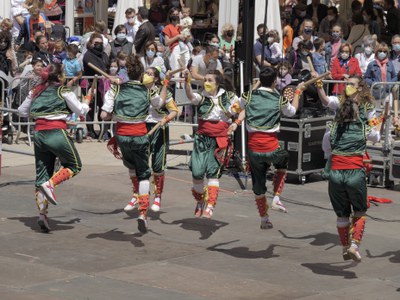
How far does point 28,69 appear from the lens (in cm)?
1977

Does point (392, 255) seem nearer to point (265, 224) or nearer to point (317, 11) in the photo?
point (265, 224)

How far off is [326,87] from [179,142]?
2752mm

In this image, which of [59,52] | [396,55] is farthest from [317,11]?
[59,52]

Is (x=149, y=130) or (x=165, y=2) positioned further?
(x=165, y=2)

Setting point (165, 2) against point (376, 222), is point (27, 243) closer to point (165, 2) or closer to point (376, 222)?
point (376, 222)

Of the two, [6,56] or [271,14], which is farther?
[271,14]

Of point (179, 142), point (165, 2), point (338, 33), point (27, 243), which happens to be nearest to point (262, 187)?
point (27, 243)

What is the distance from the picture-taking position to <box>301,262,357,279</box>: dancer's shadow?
1159cm

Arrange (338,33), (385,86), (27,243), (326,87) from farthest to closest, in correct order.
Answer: (338,33) → (326,87) → (385,86) → (27,243)

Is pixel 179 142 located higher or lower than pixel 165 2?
lower

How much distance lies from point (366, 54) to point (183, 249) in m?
10.9

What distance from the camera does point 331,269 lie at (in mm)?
11812

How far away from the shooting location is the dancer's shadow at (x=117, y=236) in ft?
42.3

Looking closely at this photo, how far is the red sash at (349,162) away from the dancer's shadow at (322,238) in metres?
1.49
